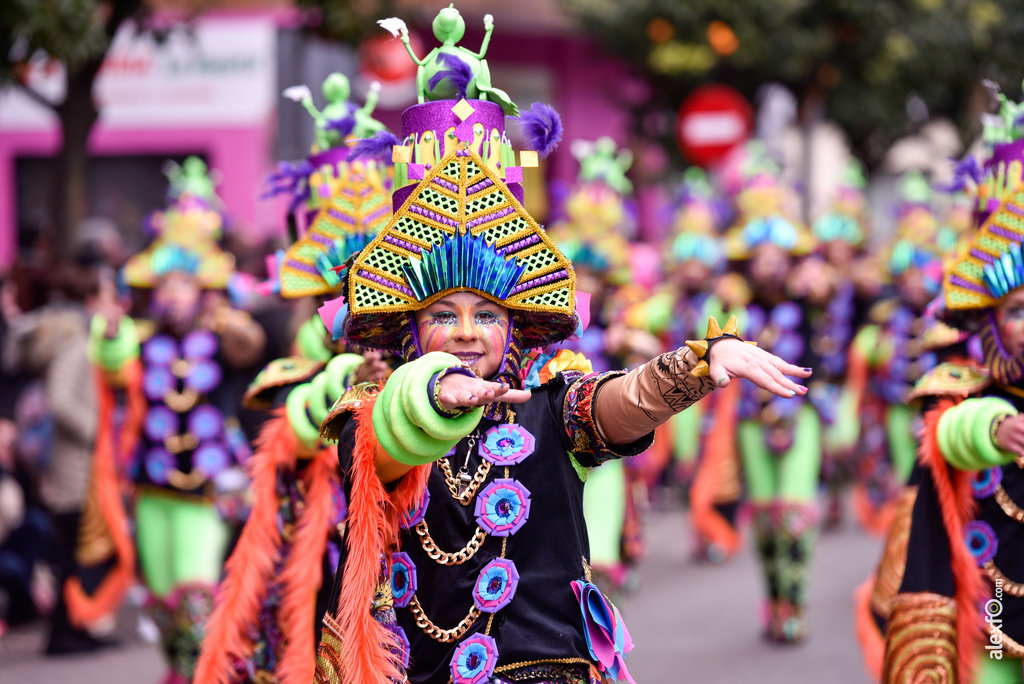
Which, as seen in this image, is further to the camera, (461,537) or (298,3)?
(298,3)

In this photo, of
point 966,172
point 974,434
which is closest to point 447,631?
point 974,434

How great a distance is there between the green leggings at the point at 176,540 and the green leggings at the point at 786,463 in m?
2.98

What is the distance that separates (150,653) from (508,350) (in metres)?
5.03

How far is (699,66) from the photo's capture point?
14.4 m

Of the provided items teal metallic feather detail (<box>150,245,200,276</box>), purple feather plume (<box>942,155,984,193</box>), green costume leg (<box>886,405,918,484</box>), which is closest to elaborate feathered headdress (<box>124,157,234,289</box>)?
teal metallic feather detail (<box>150,245,200,276</box>)

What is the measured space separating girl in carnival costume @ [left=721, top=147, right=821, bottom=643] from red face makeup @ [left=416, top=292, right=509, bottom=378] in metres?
4.29

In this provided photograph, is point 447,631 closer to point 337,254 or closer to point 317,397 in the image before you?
point 317,397

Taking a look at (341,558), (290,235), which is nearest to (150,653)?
(290,235)

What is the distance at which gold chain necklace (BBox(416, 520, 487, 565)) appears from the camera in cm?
282

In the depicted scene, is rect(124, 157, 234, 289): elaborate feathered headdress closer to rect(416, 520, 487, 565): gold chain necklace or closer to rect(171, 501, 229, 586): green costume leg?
rect(171, 501, 229, 586): green costume leg

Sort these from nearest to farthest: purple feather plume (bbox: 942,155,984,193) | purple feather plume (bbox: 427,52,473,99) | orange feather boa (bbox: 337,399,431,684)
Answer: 1. orange feather boa (bbox: 337,399,431,684)
2. purple feather plume (bbox: 427,52,473,99)
3. purple feather plume (bbox: 942,155,984,193)

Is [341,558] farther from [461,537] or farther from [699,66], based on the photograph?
[699,66]

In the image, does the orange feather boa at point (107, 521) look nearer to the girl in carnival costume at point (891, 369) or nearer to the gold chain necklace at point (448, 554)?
the gold chain necklace at point (448, 554)

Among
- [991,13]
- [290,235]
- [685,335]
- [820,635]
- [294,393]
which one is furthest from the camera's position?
[991,13]
